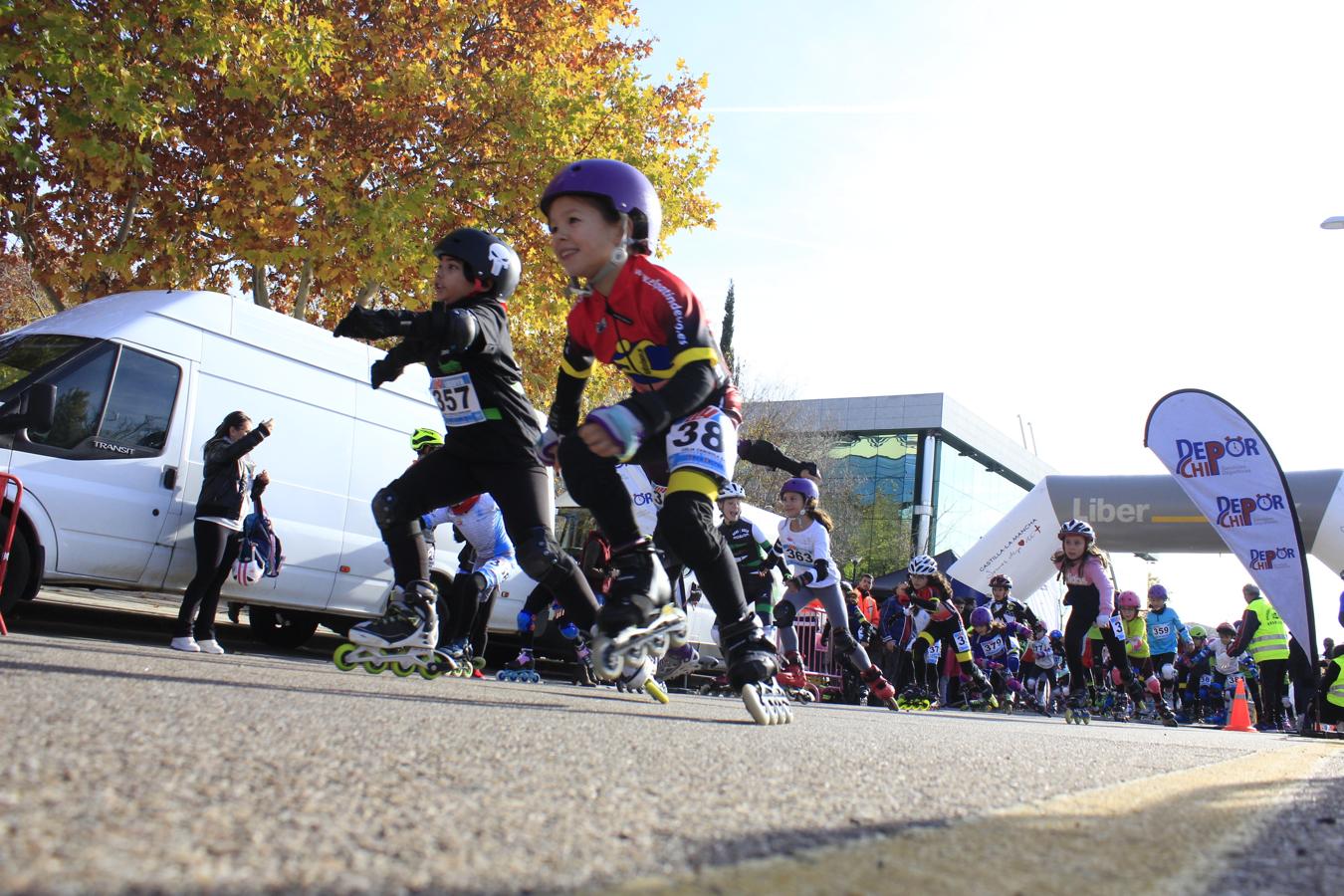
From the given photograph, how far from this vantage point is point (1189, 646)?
21.8 m

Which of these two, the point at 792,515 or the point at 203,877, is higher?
the point at 792,515

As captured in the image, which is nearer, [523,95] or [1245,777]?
[1245,777]

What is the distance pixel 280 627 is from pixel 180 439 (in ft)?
10.8

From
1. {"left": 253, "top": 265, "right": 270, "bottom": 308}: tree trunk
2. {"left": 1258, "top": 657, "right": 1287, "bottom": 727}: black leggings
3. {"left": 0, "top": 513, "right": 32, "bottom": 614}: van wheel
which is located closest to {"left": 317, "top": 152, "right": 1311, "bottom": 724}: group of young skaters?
{"left": 0, "top": 513, "right": 32, "bottom": 614}: van wheel

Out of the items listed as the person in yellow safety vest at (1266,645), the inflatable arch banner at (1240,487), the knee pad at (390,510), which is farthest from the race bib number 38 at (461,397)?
the person in yellow safety vest at (1266,645)

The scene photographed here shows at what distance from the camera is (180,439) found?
8.41 m

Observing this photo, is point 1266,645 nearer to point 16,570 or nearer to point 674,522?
point 674,522

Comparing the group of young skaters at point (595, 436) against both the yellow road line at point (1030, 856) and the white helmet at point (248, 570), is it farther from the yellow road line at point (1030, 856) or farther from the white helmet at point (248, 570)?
the white helmet at point (248, 570)

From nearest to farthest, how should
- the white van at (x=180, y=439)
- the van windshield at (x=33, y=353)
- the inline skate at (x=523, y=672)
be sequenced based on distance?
1. the white van at (x=180, y=439)
2. the van windshield at (x=33, y=353)
3. the inline skate at (x=523, y=672)

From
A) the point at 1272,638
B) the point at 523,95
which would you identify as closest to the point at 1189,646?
the point at 1272,638

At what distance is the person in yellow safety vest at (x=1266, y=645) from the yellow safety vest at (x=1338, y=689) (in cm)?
213

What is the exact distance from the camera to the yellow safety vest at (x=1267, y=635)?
14.9 meters

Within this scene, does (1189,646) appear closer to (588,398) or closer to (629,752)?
(588,398)

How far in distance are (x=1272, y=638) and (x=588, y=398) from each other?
32.0 ft
